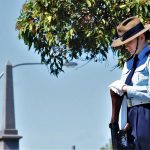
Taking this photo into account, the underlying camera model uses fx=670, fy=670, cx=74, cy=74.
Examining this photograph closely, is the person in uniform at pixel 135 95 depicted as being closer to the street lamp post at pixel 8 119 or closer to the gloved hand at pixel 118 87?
the gloved hand at pixel 118 87

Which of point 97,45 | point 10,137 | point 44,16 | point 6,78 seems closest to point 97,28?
point 97,45

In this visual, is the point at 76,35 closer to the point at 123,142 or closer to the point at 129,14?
the point at 129,14

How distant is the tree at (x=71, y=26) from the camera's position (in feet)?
31.3

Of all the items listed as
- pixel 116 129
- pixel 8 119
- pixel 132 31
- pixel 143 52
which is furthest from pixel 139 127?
pixel 8 119

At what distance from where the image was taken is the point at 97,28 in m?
9.64

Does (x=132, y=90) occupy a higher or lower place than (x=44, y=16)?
lower

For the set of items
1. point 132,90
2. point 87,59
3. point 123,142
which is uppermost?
point 87,59

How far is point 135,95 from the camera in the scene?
4.30 m

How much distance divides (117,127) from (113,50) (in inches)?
223

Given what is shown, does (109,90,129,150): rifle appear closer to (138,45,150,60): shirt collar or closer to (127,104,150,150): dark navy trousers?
(127,104,150,150): dark navy trousers

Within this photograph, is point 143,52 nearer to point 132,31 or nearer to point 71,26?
point 132,31

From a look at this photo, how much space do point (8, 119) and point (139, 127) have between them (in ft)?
40.0

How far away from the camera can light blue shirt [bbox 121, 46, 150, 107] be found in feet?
14.1

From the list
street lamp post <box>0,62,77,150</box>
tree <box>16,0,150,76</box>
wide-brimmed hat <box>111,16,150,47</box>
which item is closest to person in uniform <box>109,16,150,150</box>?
wide-brimmed hat <box>111,16,150,47</box>
